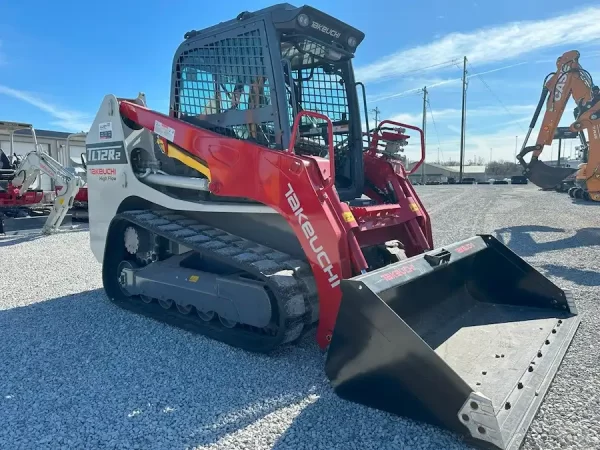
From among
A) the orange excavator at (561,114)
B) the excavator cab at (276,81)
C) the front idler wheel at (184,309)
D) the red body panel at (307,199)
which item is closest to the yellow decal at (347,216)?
the red body panel at (307,199)

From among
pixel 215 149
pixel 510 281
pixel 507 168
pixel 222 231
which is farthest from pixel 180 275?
pixel 507 168

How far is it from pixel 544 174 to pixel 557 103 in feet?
6.62

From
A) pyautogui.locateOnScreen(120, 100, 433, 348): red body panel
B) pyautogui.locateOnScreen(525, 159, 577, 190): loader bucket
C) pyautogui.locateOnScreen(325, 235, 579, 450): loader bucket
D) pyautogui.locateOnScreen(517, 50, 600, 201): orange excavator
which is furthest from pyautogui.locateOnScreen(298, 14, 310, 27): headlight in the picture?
pyautogui.locateOnScreen(525, 159, 577, 190): loader bucket

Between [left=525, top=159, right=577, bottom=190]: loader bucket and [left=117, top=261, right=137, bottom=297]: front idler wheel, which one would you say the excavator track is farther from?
[left=525, top=159, right=577, bottom=190]: loader bucket

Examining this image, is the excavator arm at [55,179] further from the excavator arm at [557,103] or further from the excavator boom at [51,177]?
the excavator arm at [557,103]

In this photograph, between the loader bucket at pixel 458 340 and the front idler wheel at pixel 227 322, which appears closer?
the loader bucket at pixel 458 340

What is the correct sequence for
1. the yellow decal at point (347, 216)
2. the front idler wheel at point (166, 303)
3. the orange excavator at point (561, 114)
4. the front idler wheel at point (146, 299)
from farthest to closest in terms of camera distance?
1. the orange excavator at point (561, 114)
2. the front idler wheel at point (146, 299)
3. the front idler wheel at point (166, 303)
4. the yellow decal at point (347, 216)

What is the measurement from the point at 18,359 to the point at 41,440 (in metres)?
1.37

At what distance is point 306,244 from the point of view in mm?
3529

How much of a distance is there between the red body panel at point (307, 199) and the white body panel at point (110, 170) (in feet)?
1.95

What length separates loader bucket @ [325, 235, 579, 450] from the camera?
2.43 metres

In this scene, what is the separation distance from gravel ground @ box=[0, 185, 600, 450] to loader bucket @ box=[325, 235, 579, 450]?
173 millimetres

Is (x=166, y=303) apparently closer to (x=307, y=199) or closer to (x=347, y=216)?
(x=307, y=199)

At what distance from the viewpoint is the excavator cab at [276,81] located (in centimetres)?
398
